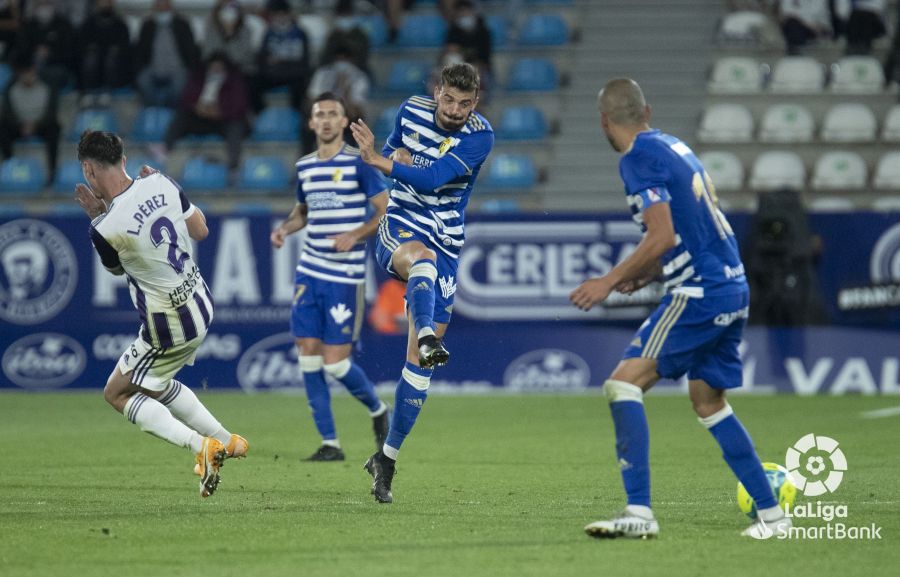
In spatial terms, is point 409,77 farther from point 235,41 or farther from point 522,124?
point 235,41

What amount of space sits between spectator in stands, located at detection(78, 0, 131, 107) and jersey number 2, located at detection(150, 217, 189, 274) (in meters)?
12.9

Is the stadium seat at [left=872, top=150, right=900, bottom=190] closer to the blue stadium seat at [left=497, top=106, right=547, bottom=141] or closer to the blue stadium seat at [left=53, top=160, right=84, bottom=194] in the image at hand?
the blue stadium seat at [left=497, top=106, right=547, bottom=141]

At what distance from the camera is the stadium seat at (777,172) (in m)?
18.4

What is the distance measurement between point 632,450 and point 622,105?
1.57m

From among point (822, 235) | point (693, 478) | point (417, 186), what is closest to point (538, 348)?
point (822, 235)

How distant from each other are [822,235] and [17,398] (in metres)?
9.10

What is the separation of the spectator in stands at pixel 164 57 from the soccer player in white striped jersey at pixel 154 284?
12215 millimetres

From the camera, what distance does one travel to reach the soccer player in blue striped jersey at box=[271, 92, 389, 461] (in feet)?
35.2

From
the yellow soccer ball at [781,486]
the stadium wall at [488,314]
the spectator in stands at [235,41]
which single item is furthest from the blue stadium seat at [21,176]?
the yellow soccer ball at [781,486]

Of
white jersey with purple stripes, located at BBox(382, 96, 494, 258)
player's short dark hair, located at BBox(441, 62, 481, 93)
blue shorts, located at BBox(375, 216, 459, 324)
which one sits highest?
player's short dark hair, located at BBox(441, 62, 481, 93)

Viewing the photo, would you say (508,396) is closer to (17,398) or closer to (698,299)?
(17,398)

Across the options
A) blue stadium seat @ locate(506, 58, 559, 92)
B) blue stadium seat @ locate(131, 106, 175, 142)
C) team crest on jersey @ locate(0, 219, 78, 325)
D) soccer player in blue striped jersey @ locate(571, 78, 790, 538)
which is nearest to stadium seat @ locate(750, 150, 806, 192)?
blue stadium seat @ locate(506, 58, 559, 92)

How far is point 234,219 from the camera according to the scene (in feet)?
53.3

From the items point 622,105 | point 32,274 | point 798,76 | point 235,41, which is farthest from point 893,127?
point 622,105
